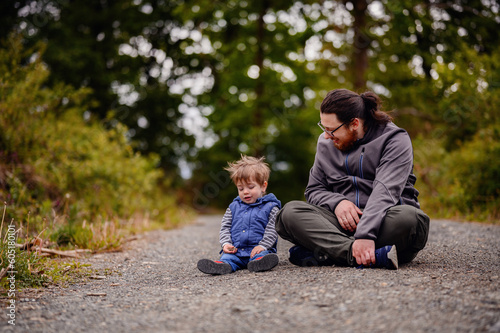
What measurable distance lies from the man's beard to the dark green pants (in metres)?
0.50

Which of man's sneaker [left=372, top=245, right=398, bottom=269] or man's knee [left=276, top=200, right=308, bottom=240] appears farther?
man's knee [left=276, top=200, right=308, bottom=240]

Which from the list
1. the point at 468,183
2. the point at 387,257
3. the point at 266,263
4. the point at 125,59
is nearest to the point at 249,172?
the point at 266,263

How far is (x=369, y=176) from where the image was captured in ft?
→ 10.4

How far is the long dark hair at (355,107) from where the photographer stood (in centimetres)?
316

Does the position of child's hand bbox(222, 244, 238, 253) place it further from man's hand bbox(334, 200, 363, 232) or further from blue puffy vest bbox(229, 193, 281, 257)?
man's hand bbox(334, 200, 363, 232)

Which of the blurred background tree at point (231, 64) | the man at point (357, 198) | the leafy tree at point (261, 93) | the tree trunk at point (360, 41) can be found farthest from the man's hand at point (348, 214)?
the leafy tree at point (261, 93)

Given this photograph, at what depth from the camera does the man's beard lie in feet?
10.5

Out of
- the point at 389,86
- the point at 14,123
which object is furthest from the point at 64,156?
the point at 389,86

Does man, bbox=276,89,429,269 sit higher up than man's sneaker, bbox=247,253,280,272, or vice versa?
man, bbox=276,89,429,269

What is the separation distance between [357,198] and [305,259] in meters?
0.61

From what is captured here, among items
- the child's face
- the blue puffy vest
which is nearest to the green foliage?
the blue puffy vest

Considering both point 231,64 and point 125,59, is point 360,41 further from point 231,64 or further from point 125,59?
point 125,59

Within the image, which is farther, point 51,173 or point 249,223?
point 51,173

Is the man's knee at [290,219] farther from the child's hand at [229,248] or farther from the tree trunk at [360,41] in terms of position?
the tree trunk at [360,41]
